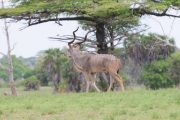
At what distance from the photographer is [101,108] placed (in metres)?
13.8

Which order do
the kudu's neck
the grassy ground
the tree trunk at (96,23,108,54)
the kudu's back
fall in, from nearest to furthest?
the grassy ground, the kudu's back, the kudu's neck, the tree trunk at (96,23,108,54)

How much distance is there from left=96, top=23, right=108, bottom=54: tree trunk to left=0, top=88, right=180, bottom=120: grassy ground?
33.4 feet

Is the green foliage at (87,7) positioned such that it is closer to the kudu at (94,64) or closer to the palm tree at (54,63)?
the kudu at (94,64)

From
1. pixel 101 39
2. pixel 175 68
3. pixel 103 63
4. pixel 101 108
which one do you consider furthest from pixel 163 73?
pixel 101 108

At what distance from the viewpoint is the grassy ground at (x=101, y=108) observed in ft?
41.1

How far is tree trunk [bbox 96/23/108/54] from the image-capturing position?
2652cm

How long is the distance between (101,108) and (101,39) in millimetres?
12928

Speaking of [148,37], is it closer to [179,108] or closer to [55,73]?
[55,73]

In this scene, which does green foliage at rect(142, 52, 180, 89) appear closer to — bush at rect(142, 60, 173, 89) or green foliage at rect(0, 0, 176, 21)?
bush at rect(142, 60, 173, 89)

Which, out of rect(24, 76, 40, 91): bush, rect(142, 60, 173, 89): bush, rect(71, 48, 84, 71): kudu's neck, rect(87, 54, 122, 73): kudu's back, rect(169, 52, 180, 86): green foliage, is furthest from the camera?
rect(24, 76, 40, 91): bush

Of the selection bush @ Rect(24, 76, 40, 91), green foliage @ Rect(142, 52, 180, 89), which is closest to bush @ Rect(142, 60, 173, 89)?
green foliage @ Rect(142, 52, 180, 89)

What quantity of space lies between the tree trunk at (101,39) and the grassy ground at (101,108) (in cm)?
1017

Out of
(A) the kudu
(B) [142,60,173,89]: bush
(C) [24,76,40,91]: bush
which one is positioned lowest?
(C) [24,76,40,91]: bush

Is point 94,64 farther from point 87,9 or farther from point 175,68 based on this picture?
point 175,68
